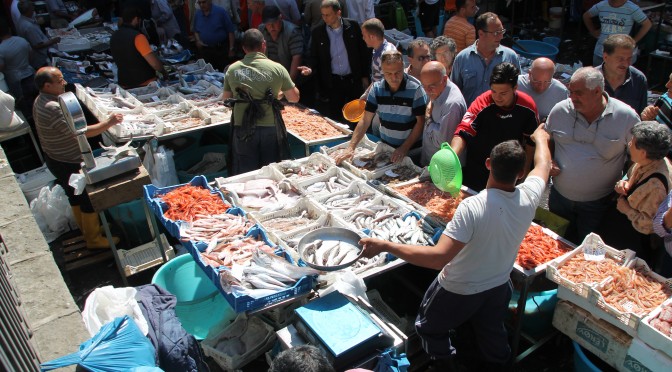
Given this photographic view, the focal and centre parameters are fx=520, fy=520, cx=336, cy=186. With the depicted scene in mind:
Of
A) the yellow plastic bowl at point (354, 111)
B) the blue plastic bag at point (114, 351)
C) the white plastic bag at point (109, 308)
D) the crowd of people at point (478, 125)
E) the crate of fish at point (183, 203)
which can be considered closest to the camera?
the blue plastic bag at point (114, 351)

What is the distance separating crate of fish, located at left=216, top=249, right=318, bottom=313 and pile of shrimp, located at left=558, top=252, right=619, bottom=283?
6.37 feet

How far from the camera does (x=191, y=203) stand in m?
4.93

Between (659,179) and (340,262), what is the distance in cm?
259

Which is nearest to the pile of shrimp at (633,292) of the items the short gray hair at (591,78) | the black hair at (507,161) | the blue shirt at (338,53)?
the black hair at (507,161)

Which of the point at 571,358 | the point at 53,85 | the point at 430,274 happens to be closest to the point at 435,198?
the point at 430,274

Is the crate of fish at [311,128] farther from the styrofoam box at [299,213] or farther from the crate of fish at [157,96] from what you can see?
the crate of fish at [157,96]

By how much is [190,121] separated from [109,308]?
3.95 m

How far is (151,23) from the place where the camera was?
1123 centimetres

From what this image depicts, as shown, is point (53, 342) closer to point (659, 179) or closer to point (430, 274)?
point (430, 274)

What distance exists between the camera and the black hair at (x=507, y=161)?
331cm

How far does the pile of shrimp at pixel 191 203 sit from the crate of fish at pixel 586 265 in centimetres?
294

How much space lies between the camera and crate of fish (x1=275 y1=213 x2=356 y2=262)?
4352 millimetres

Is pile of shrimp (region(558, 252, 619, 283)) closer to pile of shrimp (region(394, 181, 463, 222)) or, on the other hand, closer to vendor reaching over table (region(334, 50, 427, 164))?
pile of shrimp (region(394, 181, 463, 222))

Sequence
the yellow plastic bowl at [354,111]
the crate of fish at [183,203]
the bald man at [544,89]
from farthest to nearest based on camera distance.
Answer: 1. the yellow plastic bowl at [354,111]
2. the bald man at [544,89]
3. the crate of fish at [183,203]
